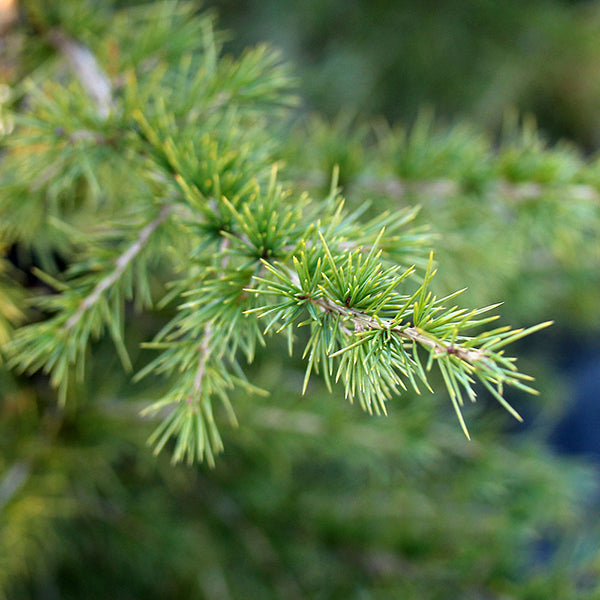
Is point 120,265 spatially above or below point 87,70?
below

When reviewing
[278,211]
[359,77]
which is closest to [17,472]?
[278,211]

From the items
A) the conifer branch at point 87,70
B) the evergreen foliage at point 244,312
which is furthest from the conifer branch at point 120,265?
the conifer branch at point 87,70

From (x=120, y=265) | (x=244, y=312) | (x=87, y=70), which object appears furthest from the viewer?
(x=87, y=70)

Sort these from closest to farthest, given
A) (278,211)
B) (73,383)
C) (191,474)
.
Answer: (278,211)
(73,383)
(191,474)

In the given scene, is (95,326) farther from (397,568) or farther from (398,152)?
(397,568)

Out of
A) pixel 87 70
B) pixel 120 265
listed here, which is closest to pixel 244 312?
pixel 120 265

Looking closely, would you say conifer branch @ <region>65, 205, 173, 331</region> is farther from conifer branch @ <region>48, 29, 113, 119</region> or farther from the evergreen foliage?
conifer branch @ <region>48, 29, 113, 119</region>

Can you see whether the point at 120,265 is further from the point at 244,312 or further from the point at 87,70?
the point at 87,70

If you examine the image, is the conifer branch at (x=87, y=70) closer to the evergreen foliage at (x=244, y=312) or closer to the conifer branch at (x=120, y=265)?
the evergreen foliage at (x=244, y=312)
